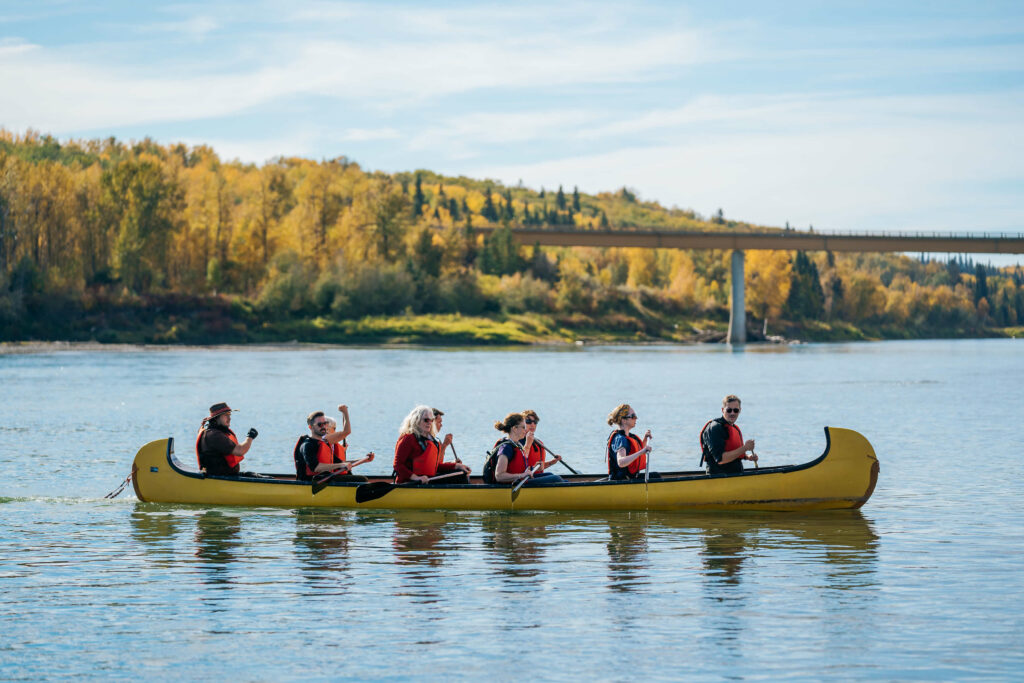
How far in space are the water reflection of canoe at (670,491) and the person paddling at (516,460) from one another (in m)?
0.16

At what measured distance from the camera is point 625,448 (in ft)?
62.7

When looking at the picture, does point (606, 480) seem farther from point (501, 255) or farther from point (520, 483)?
point (501, 255)

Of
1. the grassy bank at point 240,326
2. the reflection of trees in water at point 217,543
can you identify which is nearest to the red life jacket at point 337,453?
the reflection of trees in water at point 217,543

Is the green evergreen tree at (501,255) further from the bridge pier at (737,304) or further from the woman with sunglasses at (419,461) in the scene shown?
the woman with sunglasses at (419,461)

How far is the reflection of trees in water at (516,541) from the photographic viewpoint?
1612 centimetres

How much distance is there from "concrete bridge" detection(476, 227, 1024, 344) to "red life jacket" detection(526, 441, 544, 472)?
11390 centimetres

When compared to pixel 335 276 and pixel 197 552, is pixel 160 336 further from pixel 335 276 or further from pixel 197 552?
pixel 197 552

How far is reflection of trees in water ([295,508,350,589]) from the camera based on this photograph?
15820 millimetres

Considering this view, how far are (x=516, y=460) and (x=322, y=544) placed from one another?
11.3ft

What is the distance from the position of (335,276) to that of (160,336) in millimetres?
18115

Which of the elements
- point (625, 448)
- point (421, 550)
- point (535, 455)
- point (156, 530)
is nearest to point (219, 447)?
point (156, 530)

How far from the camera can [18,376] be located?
6369cm

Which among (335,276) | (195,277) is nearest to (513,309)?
(335,276)

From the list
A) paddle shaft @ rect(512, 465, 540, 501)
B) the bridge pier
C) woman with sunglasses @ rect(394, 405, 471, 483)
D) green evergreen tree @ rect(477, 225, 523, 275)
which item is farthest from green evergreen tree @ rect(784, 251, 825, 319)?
paddle shaft @ rect(512, 465, 540, 501)
